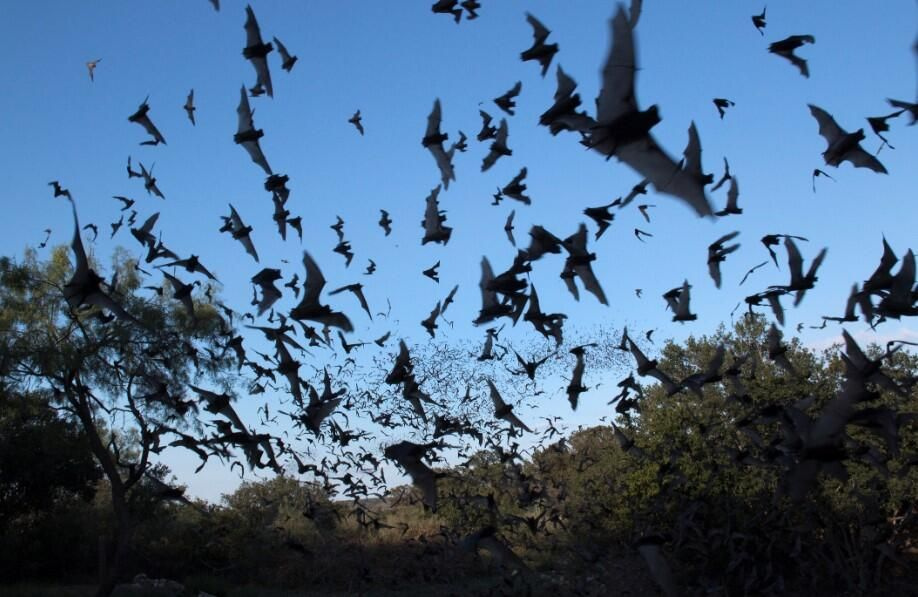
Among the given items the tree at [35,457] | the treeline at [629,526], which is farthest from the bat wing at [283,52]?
the tree at [35,457]

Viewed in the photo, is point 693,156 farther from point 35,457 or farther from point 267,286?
point 35,457

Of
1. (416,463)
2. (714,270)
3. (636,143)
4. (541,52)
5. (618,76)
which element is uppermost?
(541,52)

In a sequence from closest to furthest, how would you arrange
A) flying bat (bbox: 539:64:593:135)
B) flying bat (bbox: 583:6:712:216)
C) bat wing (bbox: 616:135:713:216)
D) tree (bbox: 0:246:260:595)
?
flying bat (bbox: 583:6:712:216) < bat wing (bbox: 616:135:713:216) < flying bat (bbox: 539:64:593:135) < tree (bbox: 0:246:260:595)

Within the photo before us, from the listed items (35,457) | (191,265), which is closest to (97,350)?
(35,457)

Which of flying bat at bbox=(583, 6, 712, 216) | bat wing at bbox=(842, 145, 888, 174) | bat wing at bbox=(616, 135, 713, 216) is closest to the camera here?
flying bat at bbox=(583, 6, 712, 216)

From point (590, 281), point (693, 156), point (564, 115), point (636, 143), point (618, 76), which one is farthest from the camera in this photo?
point (590, 281)

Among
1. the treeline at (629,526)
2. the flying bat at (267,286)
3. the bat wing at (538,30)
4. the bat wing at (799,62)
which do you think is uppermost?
the bat wing at (538,30)

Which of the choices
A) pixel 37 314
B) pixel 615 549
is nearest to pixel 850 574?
pixel 615 549

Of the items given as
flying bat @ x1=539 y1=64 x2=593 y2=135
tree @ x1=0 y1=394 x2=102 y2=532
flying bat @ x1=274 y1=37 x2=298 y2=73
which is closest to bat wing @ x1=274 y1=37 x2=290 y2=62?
flying bat @ x1=274 y1=37 x2=298 y2=73

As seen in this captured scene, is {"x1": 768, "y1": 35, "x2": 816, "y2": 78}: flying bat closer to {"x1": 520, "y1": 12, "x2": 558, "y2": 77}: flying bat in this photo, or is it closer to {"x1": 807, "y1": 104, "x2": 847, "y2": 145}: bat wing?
{"x1": 807, "y1": 104, "x2": 847, "y2": 145}: bat wing

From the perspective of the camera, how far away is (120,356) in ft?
95.2

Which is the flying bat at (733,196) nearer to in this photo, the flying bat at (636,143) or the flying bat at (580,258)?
the flying bat at (580,258)

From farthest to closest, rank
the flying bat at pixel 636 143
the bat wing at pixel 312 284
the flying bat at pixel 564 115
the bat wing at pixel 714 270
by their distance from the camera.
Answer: the bat wing at pixel 714 270
the bat wing at pixel 312 284
the flying bat at pixel 564 115
the flying bat at pixel 636 143

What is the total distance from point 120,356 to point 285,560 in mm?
13722
